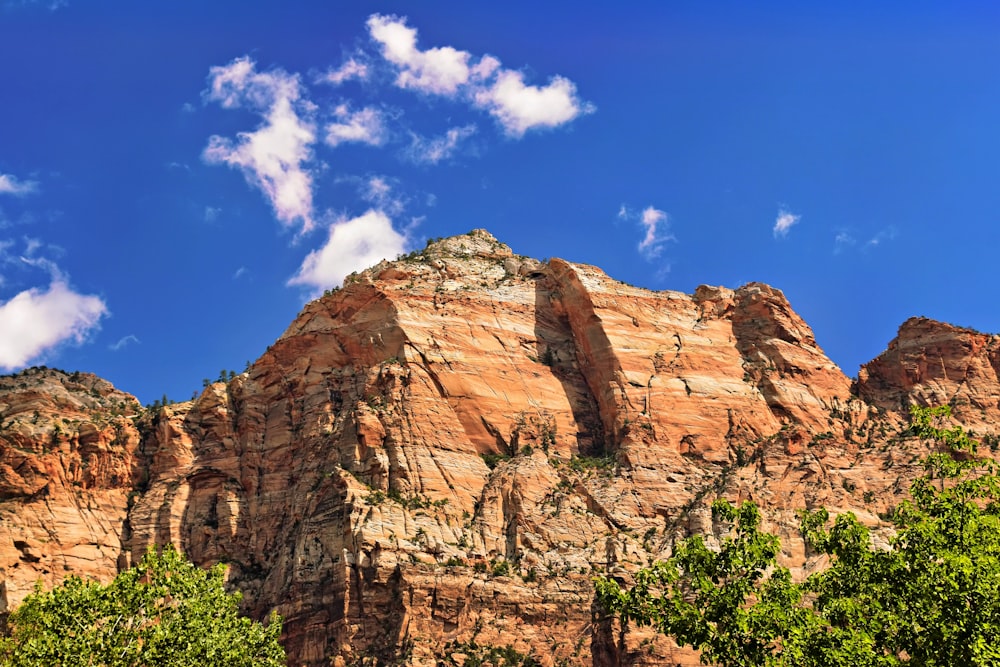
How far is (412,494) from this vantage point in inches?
3553

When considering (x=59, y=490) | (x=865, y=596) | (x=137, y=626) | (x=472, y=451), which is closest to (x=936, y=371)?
(x=472, y=451)

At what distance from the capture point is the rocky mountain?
274 feet

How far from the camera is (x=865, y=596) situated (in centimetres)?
3912

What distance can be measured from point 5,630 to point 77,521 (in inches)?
546

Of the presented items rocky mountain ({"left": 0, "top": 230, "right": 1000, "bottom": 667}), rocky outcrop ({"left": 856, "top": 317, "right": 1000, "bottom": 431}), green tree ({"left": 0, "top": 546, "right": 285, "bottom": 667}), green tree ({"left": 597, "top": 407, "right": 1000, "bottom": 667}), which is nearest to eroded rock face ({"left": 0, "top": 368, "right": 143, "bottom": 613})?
rocky mountain ({"left": 0, "top": 230, "right": 1000, "bottom": 667})

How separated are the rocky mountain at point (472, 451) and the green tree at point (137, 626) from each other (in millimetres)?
29702

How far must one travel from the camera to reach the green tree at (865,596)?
117 feet

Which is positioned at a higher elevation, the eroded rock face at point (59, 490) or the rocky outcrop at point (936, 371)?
the rocky outcrop at point (936, 371)

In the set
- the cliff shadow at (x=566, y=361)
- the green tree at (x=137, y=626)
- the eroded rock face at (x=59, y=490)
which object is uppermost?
the cliff shadow at (x=566, y=361)

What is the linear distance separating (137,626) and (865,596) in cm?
2852

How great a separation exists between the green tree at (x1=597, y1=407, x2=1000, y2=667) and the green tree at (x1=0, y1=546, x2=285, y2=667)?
16.9 metres

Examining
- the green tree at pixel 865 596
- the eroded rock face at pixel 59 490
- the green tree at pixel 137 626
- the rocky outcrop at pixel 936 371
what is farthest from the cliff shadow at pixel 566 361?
the green tree at pixel 865 596

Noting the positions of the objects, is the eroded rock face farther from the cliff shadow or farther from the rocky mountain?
the cliff shadow

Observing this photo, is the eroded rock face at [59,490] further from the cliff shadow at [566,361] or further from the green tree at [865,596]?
the green tree at [865,596]
